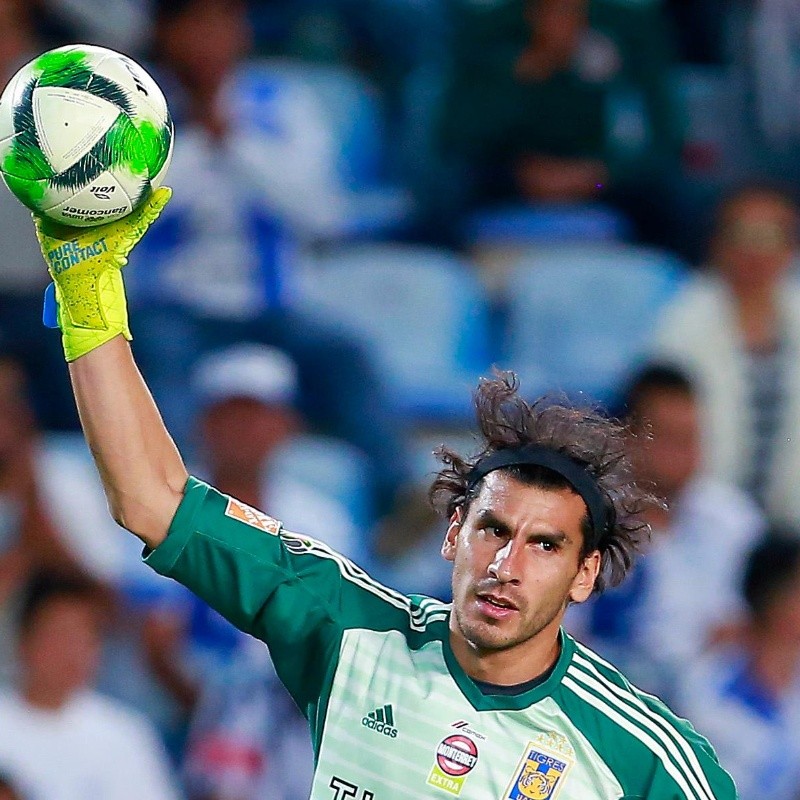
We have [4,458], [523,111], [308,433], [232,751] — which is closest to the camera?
[232,751]

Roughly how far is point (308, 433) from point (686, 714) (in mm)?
2062

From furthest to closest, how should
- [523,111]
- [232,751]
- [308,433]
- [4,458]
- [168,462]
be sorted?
[523,111]
[308,433]
[4,458]
[232,751]
[168,462]

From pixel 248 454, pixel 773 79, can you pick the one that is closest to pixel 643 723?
pixel 248 454

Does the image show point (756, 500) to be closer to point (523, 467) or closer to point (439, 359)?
point (439, 359)

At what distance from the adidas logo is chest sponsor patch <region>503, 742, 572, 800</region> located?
0.86 feet

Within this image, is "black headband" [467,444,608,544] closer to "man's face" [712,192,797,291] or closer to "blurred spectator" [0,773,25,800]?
"blurred spectator" [0,773,25,800]

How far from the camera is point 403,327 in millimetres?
7316

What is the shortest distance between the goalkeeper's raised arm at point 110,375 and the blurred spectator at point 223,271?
3723 mm

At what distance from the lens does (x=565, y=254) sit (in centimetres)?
752

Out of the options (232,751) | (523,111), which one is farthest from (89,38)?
(232,751)

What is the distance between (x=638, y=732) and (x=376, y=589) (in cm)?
63

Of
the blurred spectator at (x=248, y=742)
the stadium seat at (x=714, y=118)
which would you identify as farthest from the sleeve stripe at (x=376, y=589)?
the stadium seat at (x=714, y=118)

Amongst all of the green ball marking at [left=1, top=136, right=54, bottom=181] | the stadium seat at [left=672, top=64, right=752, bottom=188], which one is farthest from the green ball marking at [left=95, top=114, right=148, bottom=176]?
the stadium seat at [left=672, top=64, right=752, bottom=188]

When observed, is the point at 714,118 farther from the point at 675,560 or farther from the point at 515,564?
the point at 515,564
